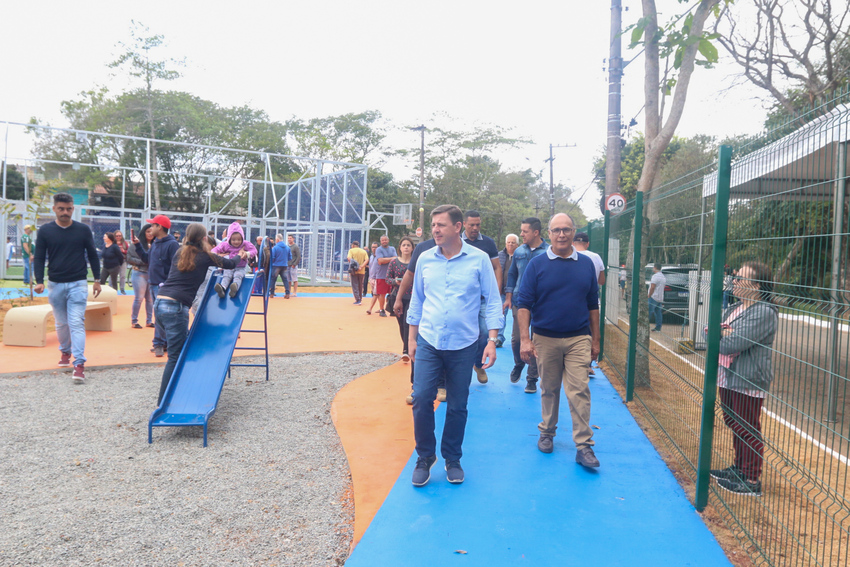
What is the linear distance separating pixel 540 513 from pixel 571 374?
48.0 inches

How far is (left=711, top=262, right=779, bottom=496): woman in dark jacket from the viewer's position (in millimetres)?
3266

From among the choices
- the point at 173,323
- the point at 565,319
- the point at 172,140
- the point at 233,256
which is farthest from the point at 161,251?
the point at 172,140

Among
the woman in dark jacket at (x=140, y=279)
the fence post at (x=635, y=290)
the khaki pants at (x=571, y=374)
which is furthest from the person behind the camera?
the woman in dark jacket at (x=140, y=279)

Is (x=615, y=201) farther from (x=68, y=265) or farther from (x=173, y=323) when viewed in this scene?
(x=68, y=265)

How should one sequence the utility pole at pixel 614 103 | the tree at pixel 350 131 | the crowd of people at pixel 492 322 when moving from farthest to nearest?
the tree at pixel 350 131, the utility pole at pixel 614 103, the crowd of people at pixel 492 322

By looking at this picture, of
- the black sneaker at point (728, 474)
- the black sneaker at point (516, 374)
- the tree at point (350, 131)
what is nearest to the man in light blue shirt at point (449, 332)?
the black sneaker at point (728, 474)

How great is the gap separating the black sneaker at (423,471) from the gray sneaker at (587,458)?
1.15m

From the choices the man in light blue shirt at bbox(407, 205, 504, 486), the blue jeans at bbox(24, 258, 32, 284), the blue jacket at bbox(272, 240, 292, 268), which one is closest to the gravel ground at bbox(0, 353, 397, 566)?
the man in light blue shirt at bbox(407, 205, 504, 486)

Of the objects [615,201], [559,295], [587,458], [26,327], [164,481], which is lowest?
[164,481]

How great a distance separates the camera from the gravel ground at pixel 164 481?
3188 mm

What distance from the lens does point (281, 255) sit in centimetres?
1703

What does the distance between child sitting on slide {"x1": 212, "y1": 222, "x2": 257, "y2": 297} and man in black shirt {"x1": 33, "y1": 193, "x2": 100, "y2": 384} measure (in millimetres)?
1471

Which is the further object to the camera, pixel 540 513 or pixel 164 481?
pixel 164 481

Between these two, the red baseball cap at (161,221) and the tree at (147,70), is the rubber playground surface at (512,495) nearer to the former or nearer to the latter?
the red baseball cap at (161,221)
